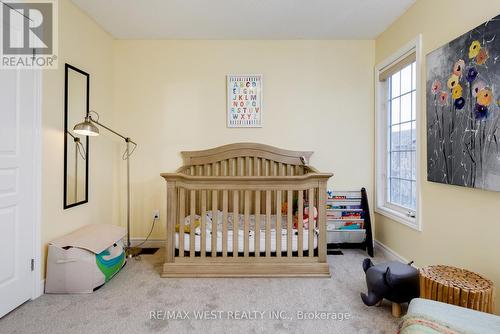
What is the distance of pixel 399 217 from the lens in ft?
8.49

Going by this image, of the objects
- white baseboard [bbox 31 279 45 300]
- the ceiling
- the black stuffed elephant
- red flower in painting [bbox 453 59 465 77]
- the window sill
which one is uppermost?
the ceiling

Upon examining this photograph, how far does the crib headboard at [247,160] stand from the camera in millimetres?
3094

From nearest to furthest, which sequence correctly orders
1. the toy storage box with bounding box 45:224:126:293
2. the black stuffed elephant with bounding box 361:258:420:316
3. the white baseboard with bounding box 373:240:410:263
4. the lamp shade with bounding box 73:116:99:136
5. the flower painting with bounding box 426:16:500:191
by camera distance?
the flower painting with bounding box 426:16:500:191 < the black stuffed elephant with bounding box 361:258:420:316 < the toy storage box with bounding box 45:224:126:293 < the lamp shade with bounding box 73:116:99:136 < the white baseboard with bounding box 373:240:410:263

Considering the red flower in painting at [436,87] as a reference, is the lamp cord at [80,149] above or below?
below

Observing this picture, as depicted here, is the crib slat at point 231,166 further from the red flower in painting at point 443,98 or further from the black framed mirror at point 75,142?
the red flower in painting at point 443,98

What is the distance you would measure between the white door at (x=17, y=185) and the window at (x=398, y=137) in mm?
3073

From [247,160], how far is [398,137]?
163cm

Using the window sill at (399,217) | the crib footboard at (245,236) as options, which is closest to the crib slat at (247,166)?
the crib footboard at (245,236)

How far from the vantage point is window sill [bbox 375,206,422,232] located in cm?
232

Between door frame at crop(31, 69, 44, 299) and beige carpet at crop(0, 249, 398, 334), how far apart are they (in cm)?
15

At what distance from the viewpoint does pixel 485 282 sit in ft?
4.73

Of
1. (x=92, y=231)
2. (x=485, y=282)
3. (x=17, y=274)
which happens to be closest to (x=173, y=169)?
(x=92, y=231)

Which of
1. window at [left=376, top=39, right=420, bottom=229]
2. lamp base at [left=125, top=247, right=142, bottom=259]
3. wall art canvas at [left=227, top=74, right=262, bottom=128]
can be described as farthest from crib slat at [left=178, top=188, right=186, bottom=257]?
window at [left=376, top=39, right=420, bottom=229]

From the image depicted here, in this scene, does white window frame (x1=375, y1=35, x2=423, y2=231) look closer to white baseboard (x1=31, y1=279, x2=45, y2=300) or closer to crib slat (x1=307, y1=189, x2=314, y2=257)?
crib slat (x1=307, y1=189, x2=314, y2=257)
